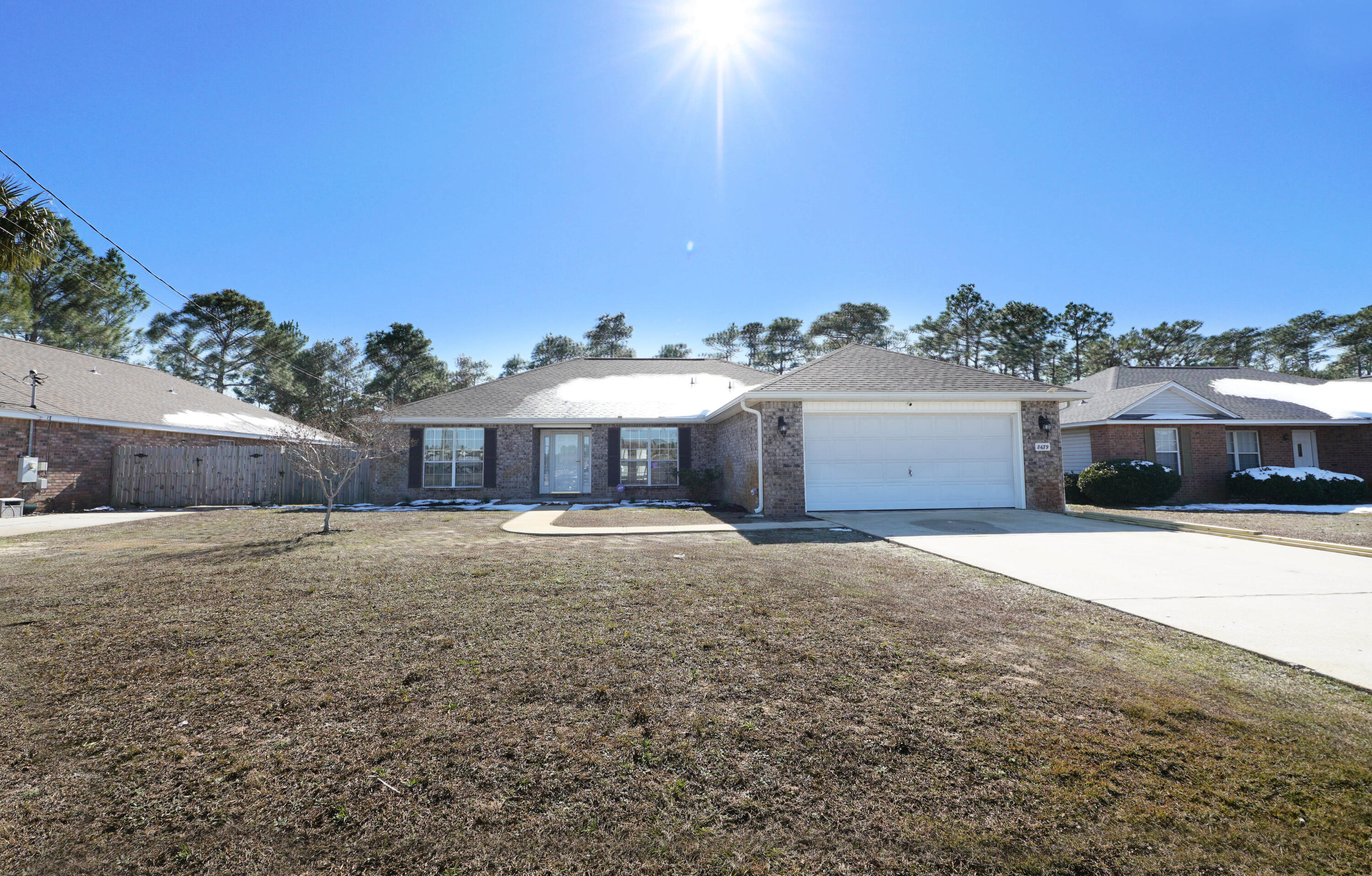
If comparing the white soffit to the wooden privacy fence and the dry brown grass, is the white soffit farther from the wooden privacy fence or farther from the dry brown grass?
the wooden privacy fence

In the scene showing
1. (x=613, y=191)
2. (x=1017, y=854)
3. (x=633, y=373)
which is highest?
(x=613, y=191)

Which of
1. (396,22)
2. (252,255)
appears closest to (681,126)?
(396,22)

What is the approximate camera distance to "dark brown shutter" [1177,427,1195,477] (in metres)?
16.0

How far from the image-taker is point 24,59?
912 centimetres

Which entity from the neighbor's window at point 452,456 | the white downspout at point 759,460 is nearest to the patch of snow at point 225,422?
the neighbor's window at point 452,456

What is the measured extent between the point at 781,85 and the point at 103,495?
751 inches

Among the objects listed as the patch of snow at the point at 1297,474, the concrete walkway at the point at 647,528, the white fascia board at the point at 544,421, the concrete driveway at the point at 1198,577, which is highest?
the white fascia board at the point at 544,421

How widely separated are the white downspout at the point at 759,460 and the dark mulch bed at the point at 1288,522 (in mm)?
6944

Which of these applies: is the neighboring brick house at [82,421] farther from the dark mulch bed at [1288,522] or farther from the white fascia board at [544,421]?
the dark mulch bed at [1288,522]

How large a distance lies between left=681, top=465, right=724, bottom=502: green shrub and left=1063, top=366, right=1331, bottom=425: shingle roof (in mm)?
11206

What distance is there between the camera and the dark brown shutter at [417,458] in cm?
1559

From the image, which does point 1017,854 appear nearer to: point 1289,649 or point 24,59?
point 1289,649

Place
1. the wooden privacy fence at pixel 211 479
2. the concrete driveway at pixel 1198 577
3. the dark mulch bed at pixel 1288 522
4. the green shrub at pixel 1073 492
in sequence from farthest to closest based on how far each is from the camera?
the green shrub at pixel 1073 492 → the wooden privacy fence at pixel 211 479 → the dark mulch bed at pixel 1288 522 → the concrete driveway at pixel 1198 577

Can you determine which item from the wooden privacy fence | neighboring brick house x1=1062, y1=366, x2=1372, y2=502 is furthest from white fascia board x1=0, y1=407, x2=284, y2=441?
neighboring brick house x1=1062, y1=366, x2=1372, y2=502
